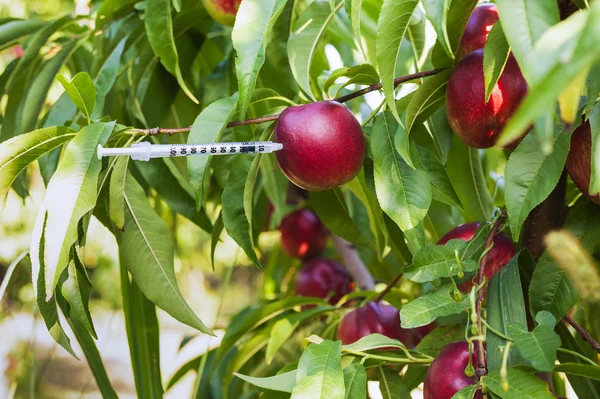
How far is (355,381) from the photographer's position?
0.43m

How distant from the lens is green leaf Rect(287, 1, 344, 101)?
0.54 m

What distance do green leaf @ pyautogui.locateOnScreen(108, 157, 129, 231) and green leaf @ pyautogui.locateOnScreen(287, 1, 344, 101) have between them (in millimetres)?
147

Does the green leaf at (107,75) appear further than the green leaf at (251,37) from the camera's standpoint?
Yes

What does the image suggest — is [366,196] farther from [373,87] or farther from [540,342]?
[540,342]

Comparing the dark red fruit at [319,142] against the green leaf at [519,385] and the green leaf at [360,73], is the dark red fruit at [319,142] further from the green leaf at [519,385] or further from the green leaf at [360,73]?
the green leaf at [519,385]

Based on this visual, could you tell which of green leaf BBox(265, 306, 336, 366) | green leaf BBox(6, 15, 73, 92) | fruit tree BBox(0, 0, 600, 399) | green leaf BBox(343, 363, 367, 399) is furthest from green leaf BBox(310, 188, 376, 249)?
green leaf BBox(6, 15, 73, 92)

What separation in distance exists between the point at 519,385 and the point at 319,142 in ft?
0.65

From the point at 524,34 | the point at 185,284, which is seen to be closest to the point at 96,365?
the point at 524,34

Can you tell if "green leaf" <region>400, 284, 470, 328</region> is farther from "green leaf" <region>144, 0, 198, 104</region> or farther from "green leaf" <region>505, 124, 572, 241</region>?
"green leaf" <region>144, 0, 198, 104</region>

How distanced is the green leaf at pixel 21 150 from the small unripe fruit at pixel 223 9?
0.22m

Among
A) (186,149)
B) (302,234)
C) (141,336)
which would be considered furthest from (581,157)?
(302,234)

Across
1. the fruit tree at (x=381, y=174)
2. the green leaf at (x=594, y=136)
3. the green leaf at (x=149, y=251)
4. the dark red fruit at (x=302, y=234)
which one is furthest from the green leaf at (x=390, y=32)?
the dark red fruit at (x=302, y=234)

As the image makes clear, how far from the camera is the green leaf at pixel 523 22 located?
0.30m

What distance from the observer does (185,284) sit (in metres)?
1.72
